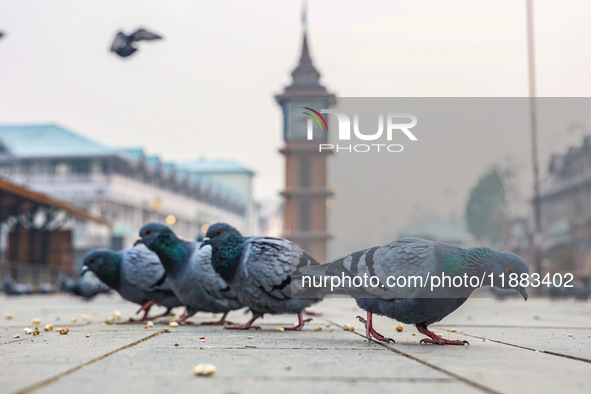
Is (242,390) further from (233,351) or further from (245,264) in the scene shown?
(245,264)

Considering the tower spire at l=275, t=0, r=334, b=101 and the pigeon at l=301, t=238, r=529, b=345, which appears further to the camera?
the tower spire at l=275, t=0, r=334, b=101

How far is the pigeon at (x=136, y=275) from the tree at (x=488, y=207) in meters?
63.0

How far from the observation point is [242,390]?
247 centimetres

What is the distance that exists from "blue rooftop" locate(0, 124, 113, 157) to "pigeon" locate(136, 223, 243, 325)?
41945 millimetres

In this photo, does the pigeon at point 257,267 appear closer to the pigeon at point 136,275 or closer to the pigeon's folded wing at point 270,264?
the pigeon's folded wing at point 270,264

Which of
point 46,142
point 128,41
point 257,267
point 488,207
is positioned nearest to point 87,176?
point 46,142

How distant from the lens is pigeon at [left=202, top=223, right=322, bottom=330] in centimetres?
560

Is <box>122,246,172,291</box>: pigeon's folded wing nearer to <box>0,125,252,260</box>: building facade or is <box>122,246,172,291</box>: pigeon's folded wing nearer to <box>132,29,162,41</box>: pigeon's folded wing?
<box>132,29,162,41</box>: pigeon's folded wing

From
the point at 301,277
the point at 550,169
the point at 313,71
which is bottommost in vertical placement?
the point at 301,277

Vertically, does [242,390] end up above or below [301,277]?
below

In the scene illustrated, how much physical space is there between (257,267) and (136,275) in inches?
71.4

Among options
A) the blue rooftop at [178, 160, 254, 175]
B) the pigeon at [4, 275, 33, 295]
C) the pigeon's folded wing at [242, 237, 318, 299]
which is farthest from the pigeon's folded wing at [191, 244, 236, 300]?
the blue rooftop at [178, 160, 254, 175]

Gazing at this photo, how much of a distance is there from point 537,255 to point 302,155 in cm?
2830

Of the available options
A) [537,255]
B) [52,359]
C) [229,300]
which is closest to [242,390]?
[52,359]
